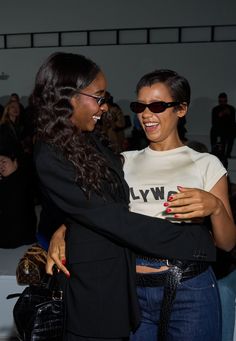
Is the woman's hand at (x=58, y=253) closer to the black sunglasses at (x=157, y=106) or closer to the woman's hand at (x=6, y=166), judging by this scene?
the black sunglasses at (x=157, y=106)

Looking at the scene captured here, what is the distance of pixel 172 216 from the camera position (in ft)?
4.64

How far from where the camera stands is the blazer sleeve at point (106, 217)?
4.10 ft

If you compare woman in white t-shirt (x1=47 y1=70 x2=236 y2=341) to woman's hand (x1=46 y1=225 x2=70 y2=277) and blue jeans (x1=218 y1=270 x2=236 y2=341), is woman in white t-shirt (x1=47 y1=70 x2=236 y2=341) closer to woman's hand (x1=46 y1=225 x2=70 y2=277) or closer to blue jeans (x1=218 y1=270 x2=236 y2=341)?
woman's hand (x1=46 y1=225 x2=70 y2=277)

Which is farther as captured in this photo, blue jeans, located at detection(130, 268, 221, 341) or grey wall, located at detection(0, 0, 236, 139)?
grey wall, located at detection(0, 0, 236, 139)

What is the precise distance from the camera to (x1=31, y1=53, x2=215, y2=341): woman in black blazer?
126 cm

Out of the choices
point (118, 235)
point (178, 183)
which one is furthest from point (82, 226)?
point (178, 183)

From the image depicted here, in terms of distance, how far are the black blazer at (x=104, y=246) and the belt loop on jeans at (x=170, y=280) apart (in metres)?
0.07

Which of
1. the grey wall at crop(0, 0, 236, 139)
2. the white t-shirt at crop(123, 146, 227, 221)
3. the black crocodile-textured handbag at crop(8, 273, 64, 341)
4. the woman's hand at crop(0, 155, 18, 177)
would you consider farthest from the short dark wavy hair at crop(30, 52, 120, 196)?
the grey wall at crop(0, 0, 236, 139)

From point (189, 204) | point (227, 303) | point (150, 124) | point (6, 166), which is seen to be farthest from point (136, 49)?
point (189, 204)

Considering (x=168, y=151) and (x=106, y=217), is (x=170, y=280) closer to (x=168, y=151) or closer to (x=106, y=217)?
(x=106, y=217)

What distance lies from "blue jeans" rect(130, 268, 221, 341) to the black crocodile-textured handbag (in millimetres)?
290

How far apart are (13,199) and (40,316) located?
226 centimetres

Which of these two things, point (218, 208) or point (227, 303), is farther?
point (227, 303)

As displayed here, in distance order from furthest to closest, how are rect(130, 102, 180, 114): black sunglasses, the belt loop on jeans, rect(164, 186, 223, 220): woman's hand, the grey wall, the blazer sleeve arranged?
1. the grey wall
2. rect(130, 102, 180, 114): black sunglasses
3. the belt loop on jeans
4. the blazer sleeve
5. rect(164, 186, 223, 220): woman's hand
